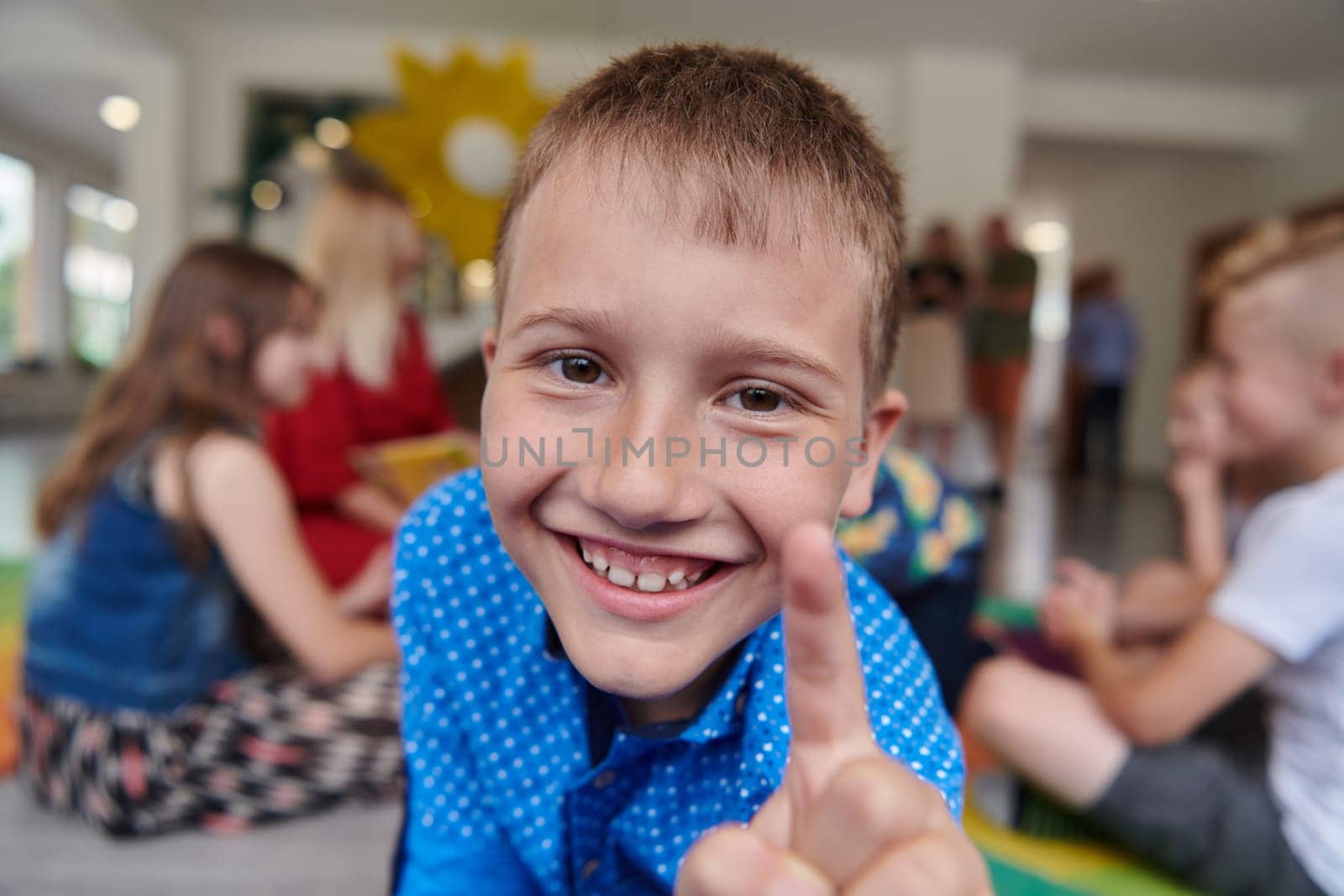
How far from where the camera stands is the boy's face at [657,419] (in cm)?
37

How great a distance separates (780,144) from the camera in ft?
1.31

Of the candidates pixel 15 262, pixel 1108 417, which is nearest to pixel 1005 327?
pixel 1108 417

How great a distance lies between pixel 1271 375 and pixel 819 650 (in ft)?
2.89

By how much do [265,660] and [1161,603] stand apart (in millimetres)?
1351

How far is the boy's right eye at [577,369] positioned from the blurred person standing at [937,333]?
3484 millimetres

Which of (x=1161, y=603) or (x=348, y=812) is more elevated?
(x=1161, y=603)

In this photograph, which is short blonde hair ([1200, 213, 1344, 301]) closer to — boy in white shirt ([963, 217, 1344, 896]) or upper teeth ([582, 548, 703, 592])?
boy in white shirt ([963, 217, 1344, 896])

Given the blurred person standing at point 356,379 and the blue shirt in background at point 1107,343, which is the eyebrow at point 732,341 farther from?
the blue shirt in background at point 1107,343

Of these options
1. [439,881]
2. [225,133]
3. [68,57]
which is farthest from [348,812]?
[68,57]

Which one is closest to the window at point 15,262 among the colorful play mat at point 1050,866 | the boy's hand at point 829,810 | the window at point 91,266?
the window at point 91,266

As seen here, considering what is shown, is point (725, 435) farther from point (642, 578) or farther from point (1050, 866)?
point (1050, 866)

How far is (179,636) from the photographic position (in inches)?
39.9

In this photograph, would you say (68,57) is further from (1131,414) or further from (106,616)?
(1131,414)

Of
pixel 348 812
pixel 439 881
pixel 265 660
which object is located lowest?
pixel 348 812
